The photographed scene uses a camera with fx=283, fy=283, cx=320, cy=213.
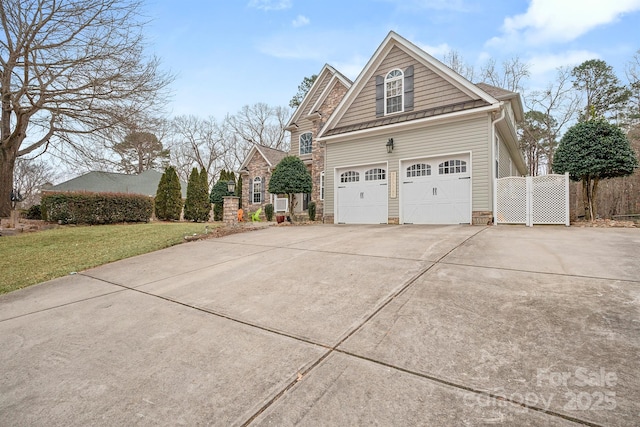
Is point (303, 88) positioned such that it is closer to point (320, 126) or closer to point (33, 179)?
point (320, 126)

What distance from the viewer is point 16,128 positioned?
1115 cm

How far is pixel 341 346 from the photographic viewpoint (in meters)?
1.98

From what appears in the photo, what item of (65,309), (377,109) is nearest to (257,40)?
(377,109)

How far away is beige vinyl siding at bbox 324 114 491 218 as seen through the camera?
324 inches

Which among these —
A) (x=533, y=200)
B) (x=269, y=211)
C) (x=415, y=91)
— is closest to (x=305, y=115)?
(x=269, y=211)

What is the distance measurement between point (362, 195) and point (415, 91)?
397cm

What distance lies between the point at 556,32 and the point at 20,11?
2140 cm

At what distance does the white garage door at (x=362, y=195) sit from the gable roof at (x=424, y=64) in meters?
1.62

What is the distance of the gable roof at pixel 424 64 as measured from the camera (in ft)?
27.3

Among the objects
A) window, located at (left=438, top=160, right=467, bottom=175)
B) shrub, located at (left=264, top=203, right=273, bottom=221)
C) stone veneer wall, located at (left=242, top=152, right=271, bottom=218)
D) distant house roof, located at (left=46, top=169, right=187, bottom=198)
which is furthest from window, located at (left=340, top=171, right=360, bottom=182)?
distant house roof, located at (left=46, top=169, right=187, bottom=198)

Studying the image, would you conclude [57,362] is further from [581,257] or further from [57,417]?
[581,257]

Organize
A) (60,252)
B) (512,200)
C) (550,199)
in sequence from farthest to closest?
(512,200), (550,199), (60,252)

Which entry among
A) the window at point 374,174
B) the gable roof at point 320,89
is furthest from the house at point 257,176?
the window at point 374,174

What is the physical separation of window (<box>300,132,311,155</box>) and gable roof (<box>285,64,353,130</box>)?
1024 millimetres
